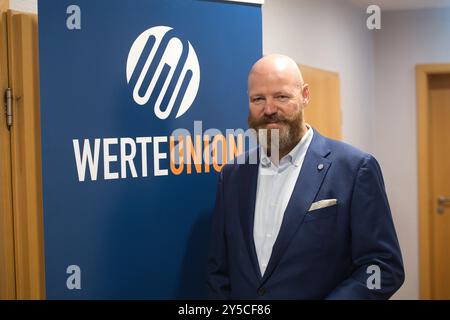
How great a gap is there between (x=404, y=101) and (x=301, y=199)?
3.20 meters

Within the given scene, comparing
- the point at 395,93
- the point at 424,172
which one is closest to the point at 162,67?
the point at 395,93

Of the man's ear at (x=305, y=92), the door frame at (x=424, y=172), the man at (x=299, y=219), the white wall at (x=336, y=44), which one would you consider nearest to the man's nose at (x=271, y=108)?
the man at (x=299, y=219)

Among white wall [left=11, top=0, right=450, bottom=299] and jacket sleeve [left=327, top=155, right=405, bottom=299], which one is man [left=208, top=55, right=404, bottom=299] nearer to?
jacket sleeve [left=327, top=155, right=405, bottom=299]

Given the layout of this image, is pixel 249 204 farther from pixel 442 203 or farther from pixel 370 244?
pixel 442 203

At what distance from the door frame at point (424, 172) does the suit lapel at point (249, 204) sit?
10.1 feet

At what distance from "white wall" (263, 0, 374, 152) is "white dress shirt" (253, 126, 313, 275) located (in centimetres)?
118

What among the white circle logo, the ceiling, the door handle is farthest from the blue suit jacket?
the door handle

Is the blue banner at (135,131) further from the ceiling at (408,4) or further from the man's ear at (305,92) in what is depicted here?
the ceiling at (408,4)

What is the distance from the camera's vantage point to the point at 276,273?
54.9 inches

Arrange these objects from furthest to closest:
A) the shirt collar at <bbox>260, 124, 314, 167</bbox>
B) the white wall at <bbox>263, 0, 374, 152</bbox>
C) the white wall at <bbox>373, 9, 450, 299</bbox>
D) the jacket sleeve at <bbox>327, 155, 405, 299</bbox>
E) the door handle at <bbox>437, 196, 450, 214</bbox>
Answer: the door handle at <bbox>437, 196, 450, 214</bbox> → the white wall at <bbox>373, 9, 450, 299</bbox> → the white wall at <bbox>263, 0, 374, 152</bbox> → the shirt collar at <bbox>260, 124, 314, 167</bbox> → the jacket sleeve at <bbox>327, 155, 405, 299</bbox>

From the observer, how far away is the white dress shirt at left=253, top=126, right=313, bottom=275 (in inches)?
56.4

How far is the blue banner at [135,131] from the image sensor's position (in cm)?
137
